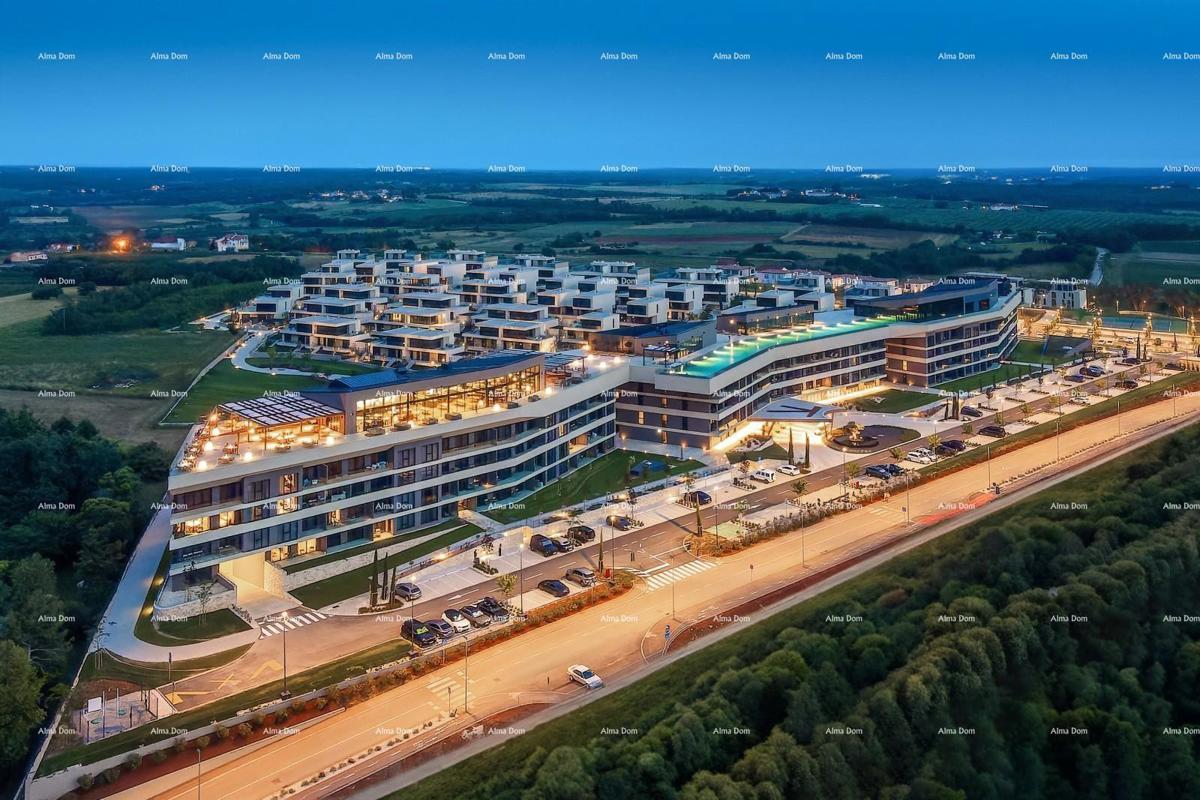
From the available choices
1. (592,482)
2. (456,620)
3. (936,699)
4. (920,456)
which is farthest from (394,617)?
(920,456)

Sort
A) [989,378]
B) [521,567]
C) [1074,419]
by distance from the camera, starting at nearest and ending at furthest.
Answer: [521,567], [1074,419], [989,378]

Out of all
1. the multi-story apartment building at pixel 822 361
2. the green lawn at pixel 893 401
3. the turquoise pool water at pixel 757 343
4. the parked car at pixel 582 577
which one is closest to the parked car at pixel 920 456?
the green lawn at pixel 893 401

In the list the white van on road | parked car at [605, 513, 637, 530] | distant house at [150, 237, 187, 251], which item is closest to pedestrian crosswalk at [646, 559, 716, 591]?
parked car at [605, 513, 637, 530]

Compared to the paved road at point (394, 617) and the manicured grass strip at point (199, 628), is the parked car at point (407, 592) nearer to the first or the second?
the paved road at point (394, 617)

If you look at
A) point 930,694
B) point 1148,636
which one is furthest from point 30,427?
point 1148,636

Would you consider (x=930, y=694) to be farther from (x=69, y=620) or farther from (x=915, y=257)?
(x=915, y=257)

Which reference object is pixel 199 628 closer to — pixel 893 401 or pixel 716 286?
pixel 893 401

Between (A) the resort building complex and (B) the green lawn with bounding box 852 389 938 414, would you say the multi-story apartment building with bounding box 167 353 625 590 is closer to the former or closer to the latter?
(A) the resort building complex
